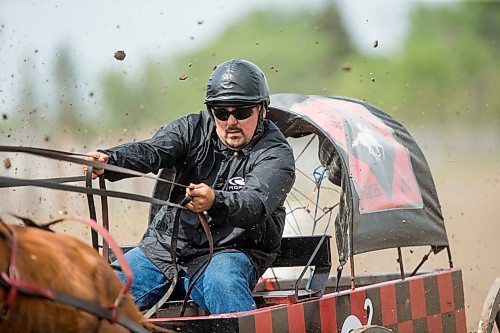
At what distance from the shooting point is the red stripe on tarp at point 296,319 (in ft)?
19.1

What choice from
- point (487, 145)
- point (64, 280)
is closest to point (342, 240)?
point (64, 280)

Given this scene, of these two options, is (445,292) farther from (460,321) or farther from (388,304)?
(388,304)

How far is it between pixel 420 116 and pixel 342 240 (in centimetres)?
1962

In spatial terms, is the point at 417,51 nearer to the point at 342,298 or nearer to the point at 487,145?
the point at 487,145

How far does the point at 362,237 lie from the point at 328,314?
68cm

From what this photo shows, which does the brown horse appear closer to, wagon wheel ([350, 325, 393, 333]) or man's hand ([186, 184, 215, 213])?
man's hand ([186, 184, 215, 213])

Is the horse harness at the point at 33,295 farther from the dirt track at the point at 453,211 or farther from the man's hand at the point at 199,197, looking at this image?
the dirt track at the point at 453,211

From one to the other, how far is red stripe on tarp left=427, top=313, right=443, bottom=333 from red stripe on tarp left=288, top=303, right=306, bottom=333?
122cm

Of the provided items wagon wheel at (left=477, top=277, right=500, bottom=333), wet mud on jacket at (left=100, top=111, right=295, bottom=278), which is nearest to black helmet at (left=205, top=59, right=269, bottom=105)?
wet mud on jacket at (left=100, top=111, right=295, bottom=278)

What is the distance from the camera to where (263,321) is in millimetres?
5582

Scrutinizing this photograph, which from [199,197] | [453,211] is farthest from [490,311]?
[453,211]

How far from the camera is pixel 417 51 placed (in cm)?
2888

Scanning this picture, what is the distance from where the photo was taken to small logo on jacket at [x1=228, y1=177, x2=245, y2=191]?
616cm

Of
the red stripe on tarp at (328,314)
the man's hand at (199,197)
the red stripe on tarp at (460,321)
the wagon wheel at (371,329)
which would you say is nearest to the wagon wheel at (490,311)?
the red stripe on tarp at (460,321)
